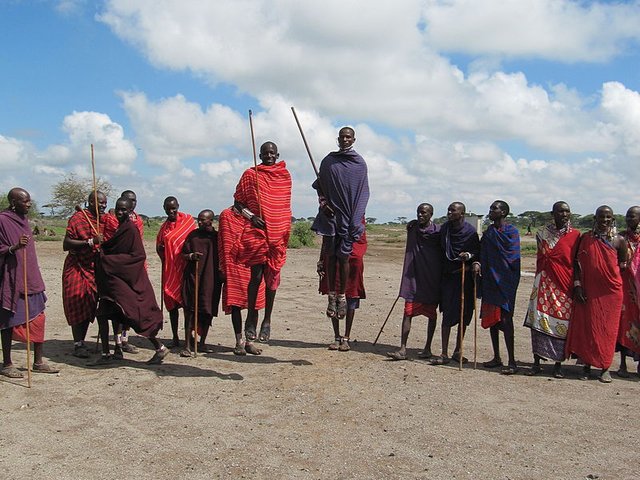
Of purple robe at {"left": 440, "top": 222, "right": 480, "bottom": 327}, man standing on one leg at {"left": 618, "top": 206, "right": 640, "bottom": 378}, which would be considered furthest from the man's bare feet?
man standing on one leg at {"left": 618, "top": 206, "right": 640, "bottom": 378}

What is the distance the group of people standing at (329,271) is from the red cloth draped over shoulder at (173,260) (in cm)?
2

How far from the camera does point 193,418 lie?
5562mm

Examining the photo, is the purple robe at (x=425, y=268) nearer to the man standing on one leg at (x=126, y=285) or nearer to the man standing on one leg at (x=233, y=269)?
the man standing on one leg at (x=233, y=269)

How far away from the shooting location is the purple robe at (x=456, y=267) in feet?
25.5

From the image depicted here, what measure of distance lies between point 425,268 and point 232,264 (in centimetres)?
257

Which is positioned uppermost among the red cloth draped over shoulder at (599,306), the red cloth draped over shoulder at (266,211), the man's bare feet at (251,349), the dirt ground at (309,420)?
the red cloth draped over shoulder at (266,211)

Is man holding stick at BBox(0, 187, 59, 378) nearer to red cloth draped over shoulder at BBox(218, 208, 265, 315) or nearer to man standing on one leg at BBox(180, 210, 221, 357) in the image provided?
man standing on one leg at BBox(180, 210, 221, 357)

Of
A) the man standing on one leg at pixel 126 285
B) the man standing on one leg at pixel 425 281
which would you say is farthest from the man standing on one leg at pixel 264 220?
the man standing on one leg at pixel 425 281

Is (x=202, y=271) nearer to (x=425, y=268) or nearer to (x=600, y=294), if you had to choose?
(x=425, y=268)

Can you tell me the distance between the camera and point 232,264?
7883mm

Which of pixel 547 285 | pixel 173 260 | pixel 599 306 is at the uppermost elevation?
pixel 173 260

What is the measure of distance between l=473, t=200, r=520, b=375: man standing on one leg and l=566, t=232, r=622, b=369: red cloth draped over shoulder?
781mm

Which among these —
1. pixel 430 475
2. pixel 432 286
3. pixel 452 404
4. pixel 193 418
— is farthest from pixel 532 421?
pixel 193 418

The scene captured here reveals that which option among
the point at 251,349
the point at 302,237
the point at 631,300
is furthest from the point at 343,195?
the point at 302,237
